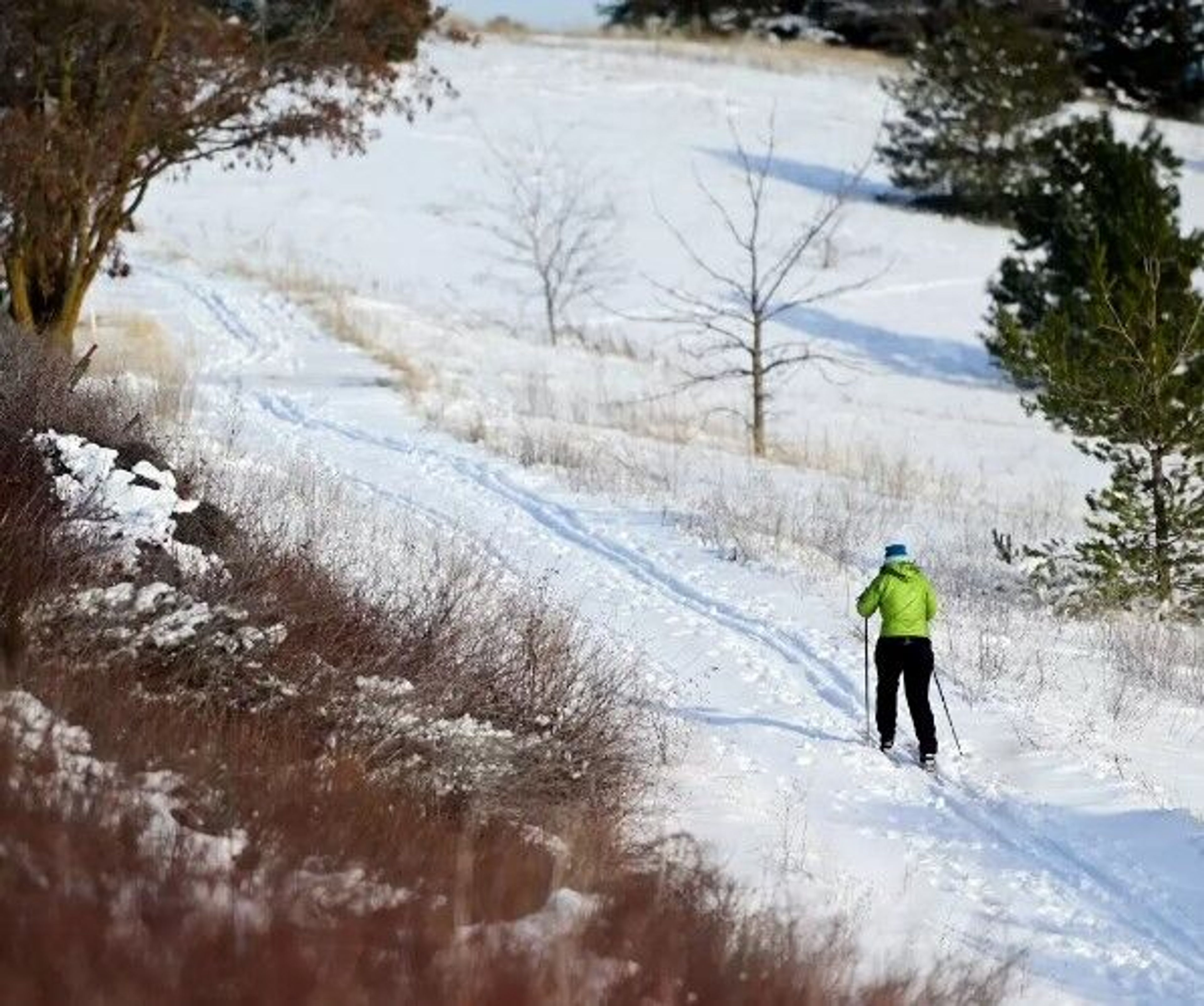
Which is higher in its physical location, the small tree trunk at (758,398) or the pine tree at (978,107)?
the pine tree at (978,107)

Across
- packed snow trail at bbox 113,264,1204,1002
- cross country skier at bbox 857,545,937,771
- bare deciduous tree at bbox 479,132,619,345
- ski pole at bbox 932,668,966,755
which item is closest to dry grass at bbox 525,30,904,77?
bare deciduous tree at bbox 479,132,619,345

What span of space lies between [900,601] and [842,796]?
5.15 feet

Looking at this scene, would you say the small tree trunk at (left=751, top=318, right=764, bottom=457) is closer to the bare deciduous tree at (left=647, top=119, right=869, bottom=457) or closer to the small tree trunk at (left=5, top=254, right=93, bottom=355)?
the bare deciduous tree at (left=647, top=119, right=869, bottom=457)

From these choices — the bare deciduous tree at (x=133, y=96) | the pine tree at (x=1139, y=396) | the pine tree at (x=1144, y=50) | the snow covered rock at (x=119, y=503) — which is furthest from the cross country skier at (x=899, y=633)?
the pine tree at (x=1144, y=50)

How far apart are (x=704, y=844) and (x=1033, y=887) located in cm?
178

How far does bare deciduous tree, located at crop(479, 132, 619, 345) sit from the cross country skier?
77.5ft

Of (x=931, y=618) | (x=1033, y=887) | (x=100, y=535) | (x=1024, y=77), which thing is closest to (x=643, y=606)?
(x=931, y=618)

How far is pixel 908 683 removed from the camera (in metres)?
9.20

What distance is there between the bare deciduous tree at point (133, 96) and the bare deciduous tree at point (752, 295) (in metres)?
5.84

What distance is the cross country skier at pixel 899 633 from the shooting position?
9250mm

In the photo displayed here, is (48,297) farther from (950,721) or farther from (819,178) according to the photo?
(819,178)

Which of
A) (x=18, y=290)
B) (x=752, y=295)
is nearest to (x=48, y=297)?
(x=18, y=290)

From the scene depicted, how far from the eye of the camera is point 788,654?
36.5 ft

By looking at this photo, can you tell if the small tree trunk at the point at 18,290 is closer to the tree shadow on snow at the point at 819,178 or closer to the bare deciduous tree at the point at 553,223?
the bare deciduous tree at the point at 553,223
